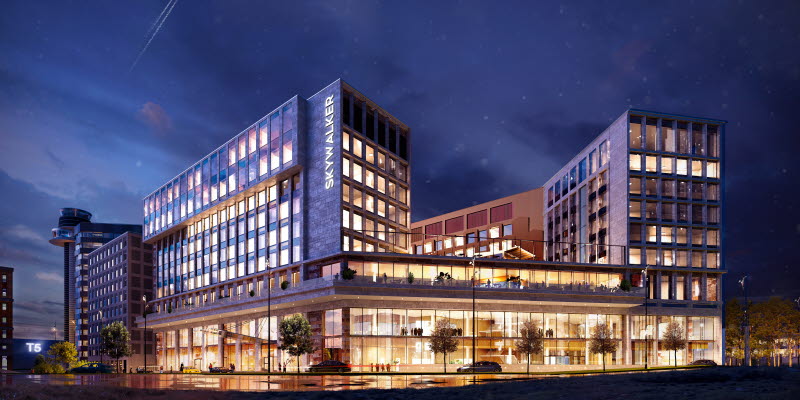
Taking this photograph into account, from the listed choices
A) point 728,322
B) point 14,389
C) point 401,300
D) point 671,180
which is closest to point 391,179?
point 401,300

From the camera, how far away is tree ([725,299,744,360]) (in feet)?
339

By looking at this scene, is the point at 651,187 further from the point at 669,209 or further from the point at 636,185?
the point at 669,209

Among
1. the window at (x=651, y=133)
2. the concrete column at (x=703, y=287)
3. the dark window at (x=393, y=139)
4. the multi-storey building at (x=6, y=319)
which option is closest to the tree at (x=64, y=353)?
the multi-storey building at (x=6, y=319)

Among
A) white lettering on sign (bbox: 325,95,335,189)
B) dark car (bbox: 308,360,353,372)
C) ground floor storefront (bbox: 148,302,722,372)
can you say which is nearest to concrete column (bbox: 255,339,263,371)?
ground floor storefront (bbox: 148,302,722,372)

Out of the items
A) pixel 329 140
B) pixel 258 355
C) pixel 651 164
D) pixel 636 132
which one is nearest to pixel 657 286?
pixel 651 164

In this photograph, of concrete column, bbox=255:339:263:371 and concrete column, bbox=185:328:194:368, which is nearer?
concrete column, bbox=255:339:263:371

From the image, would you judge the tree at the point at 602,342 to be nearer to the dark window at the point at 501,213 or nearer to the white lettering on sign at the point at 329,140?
the white lettering on sign at the point at 329,140

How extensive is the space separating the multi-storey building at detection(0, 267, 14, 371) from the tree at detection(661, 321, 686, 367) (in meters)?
158

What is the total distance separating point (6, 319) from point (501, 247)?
424 feet

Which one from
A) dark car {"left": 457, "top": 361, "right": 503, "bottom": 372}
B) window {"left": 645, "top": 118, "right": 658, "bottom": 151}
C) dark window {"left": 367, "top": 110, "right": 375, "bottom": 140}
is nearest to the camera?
dark car {"left": 457, "top": 361, "right": 503, "bottom": 372}

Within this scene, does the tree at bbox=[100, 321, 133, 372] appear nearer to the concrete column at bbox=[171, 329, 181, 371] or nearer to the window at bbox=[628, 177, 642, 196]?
the concrete column at bbox=[171, 329, 181, 371]

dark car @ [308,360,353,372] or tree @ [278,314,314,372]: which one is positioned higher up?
tree @ [278,314,314,372]

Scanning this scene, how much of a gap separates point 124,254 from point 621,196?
12284 cm

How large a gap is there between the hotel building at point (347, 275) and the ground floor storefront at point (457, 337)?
0.62 ft
